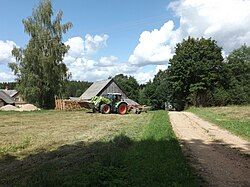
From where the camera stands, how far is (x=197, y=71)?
178ft

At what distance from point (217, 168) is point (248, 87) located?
58.1 metres

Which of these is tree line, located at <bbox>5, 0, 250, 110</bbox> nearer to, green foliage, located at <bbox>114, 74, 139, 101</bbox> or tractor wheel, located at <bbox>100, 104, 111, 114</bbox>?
tractor wheel, located at <bbox>100, 104, 111, 114</bbox>

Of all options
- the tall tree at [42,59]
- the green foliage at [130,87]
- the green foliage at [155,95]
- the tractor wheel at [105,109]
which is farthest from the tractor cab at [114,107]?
the green foliage at [130,87]

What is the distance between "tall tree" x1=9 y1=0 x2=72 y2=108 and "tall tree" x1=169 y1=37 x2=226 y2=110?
54.4 feet

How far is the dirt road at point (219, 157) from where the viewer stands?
30.7ft

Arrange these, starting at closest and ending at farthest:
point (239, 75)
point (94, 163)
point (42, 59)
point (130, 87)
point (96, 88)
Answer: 1. point (94, 163)
2. point (42, 59)
3. point (96, 88)
4. point (239, 75)
5. point (130, 87)

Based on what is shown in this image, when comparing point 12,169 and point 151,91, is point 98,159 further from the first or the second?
point 151,91

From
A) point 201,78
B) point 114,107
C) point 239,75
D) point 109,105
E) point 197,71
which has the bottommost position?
point 114,107

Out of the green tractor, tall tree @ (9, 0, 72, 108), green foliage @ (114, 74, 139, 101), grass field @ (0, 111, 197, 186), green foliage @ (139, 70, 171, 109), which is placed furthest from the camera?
green foliage @ (114, 74, 139, 101)

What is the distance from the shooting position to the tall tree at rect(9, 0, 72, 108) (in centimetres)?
5325

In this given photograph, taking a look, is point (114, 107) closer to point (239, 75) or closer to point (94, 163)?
point (94, 163)

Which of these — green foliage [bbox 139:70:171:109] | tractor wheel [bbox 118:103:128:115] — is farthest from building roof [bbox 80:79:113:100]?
green foliage [bbox 139:70:171:109]

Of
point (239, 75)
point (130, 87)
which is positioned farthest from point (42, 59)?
point (130, 87)

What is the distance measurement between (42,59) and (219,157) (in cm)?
4299
